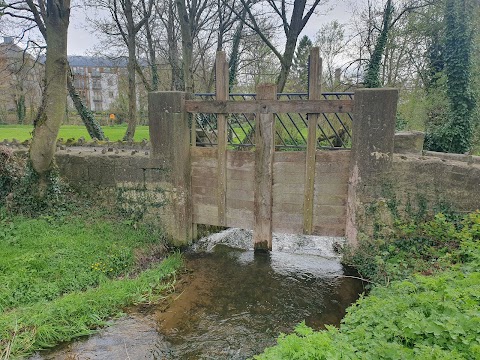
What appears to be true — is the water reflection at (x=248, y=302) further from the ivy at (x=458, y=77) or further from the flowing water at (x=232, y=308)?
the ivy at (x=458, y=77)

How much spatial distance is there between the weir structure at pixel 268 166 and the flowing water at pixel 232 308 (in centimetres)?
79

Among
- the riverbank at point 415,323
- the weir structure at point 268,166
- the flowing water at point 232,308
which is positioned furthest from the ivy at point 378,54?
the riverbank at point 415,323

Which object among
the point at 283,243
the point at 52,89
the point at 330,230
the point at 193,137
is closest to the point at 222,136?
Answer: the point at 193,137

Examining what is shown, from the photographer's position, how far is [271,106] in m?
7.02

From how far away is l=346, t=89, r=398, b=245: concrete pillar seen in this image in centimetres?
623

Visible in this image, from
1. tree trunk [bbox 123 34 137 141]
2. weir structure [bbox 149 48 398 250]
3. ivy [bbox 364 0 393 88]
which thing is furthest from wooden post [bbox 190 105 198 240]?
ivy [bbox 364 0 393 88]

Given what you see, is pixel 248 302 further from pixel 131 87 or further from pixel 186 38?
pixel 131 87

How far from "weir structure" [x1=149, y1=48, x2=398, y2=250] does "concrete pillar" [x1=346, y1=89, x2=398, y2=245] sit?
2cm

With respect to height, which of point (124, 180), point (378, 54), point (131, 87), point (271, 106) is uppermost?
point (378, 54)

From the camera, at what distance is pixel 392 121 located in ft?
20.4

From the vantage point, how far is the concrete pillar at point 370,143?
6234 millimetres

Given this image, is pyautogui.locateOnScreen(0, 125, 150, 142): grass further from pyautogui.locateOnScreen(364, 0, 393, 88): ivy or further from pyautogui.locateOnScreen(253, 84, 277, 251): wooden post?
pyautogui.locateOnScreen(253, 84, 277, 251): wooden post

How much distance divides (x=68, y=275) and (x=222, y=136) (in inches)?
157

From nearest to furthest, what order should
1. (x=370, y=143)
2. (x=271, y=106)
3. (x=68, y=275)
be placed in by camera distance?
(x=68, y=275) → (x=370, y=143) → (x=271, y=106)
